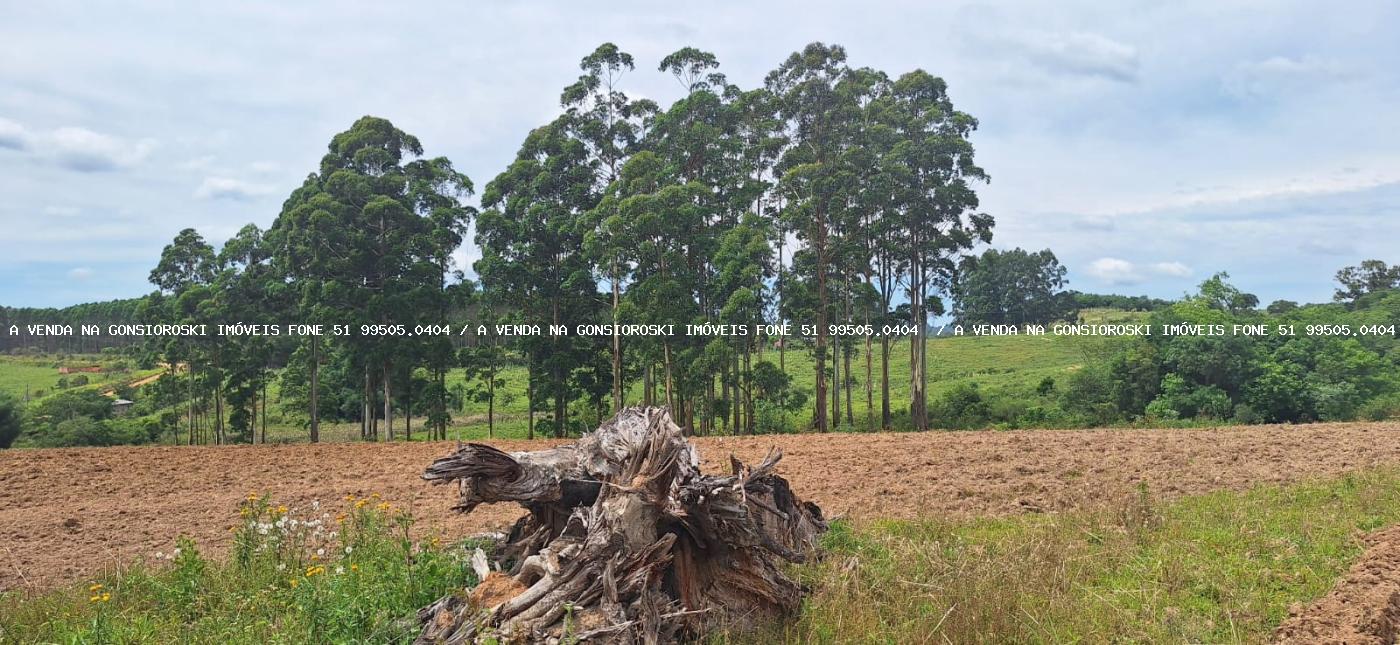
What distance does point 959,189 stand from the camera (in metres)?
25.1

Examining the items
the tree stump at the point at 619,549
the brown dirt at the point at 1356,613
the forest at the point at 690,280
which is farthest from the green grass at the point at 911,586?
the forest at the point at 690,280

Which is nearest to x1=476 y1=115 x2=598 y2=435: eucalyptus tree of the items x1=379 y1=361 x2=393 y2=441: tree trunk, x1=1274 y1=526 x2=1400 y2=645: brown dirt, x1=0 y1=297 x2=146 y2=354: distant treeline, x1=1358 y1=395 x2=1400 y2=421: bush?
x1=379 y1=361 x2=393 y2=441: tree trunk

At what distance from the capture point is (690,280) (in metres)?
23.6

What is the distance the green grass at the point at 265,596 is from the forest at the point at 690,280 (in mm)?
16193

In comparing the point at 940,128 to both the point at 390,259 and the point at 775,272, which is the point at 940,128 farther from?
the point at 390,259

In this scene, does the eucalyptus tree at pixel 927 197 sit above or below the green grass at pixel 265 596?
above

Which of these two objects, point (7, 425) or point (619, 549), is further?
point (7, 425)

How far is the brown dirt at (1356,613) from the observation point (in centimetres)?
471

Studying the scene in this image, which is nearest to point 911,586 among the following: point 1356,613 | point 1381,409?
point 1356,613

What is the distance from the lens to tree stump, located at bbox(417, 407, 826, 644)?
4273 mm

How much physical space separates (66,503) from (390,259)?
46.5 ft

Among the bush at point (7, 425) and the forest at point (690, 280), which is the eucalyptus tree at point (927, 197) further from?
the bush at point (7, 425)

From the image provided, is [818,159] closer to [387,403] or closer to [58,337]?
[387,403]

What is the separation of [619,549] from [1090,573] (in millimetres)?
4068
